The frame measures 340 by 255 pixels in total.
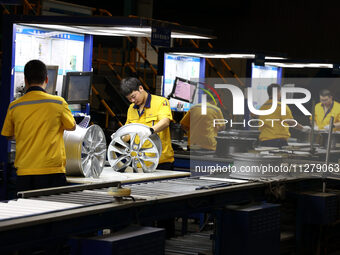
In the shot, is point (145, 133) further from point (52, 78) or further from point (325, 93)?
point (325, 93)

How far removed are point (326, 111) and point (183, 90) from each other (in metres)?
1.99

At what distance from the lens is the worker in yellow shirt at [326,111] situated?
802 centimetres

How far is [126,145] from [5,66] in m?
1.43

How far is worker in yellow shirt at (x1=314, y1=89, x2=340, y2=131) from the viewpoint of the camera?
26.3 feet

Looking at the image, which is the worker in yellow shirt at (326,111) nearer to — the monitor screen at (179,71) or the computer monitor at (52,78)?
the monitor screen at (179,71)

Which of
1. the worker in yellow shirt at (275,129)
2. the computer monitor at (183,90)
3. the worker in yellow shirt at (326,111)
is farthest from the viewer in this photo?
the computer monitor at (183,90)

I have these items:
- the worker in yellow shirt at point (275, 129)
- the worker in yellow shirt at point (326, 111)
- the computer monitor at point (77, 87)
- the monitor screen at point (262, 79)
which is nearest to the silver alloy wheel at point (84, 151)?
the computer monitor at point (77, 87)

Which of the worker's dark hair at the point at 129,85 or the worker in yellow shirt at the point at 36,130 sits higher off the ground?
the worker's dark hair at the point at 129,85

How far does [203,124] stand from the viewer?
24.7 feet

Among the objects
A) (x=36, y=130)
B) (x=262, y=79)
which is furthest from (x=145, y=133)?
(x=262, y=79)

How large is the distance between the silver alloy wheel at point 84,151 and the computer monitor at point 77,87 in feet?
3.52

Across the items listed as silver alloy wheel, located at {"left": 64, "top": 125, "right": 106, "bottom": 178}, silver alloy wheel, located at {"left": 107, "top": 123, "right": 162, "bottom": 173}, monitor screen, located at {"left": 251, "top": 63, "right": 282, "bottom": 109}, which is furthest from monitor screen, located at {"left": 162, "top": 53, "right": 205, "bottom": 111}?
silver alloy wheel, located at {"left": 64, "top": 125, "right": 106, "bottom": 178}

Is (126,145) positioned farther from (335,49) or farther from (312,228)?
(335,49)

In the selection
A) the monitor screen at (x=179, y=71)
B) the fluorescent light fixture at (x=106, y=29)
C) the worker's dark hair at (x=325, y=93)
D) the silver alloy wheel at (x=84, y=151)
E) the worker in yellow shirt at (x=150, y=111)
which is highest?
the fluorescent light fixture at (x=106, y=29)
